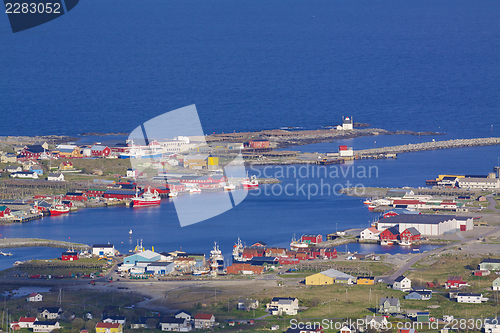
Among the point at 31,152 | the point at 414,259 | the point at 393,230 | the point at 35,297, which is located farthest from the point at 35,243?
the point at 31,152

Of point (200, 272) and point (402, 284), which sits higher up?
point (200, 272)

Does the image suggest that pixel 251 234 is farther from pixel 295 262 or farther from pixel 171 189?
pixel 171 189

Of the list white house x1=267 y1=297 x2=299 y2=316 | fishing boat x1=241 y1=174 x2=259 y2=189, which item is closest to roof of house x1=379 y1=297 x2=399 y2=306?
white house x1=267 y1=297 x2=299 y2=316

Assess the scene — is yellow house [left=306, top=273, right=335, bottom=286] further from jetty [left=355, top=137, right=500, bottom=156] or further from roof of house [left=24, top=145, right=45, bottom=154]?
jetty [left=355, top=137, right=500, bottom=156]

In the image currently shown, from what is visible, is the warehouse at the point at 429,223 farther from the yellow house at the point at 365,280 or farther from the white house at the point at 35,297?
the white house at the point at 35,297

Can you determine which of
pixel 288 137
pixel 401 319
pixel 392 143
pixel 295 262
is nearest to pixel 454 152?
pixel 392 143

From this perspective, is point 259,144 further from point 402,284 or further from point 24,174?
point 402,284
